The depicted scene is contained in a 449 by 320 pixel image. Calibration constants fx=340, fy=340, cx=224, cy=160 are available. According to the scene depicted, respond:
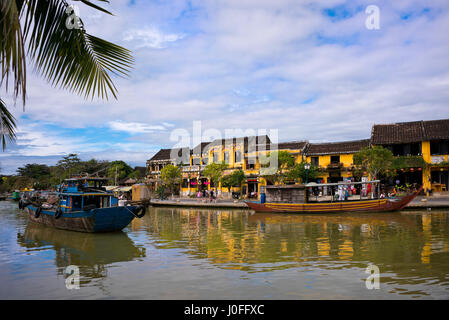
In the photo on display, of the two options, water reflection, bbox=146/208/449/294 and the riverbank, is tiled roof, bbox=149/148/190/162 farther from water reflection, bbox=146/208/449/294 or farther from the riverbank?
water reflection, bbox=146/208/449/294

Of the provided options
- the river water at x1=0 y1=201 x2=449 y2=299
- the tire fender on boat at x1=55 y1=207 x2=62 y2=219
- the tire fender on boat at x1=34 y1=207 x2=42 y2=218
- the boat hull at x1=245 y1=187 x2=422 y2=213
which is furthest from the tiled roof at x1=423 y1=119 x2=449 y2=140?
the tire fender on boat at x1=34 y1=207 x2=42 y2=218

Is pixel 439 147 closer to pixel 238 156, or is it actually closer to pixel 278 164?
pixel 278 164

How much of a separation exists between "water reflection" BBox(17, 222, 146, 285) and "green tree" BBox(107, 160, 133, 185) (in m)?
36.4

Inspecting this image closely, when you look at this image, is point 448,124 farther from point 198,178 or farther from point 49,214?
point 49,214

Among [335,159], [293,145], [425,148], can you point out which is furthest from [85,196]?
[425,148]

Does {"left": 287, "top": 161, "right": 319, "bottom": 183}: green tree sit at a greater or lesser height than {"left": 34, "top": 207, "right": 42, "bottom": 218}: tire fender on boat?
greater

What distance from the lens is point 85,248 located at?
12203 millimetres

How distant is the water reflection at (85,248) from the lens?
9365mm

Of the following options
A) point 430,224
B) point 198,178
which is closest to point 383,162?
point 430,224

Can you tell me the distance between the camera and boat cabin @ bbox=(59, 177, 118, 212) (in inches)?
650

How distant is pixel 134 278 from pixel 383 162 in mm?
23912

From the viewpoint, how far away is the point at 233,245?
39.9 ft

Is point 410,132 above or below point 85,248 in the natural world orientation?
above

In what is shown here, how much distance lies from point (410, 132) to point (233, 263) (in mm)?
27783
